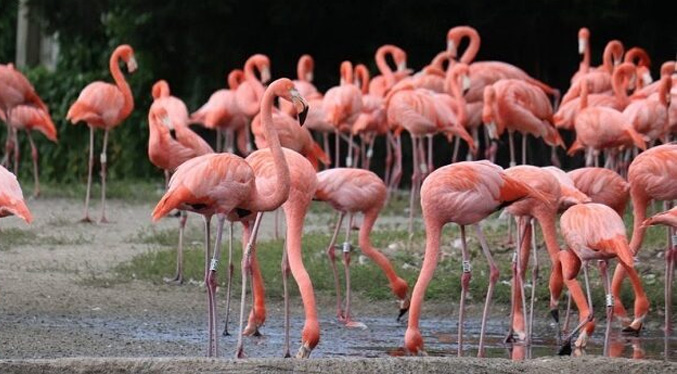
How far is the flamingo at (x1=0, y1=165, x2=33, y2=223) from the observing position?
6.47m

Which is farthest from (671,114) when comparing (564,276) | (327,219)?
(564,276)

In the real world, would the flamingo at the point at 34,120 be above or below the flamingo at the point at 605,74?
below

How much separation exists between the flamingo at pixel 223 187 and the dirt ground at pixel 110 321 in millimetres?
455

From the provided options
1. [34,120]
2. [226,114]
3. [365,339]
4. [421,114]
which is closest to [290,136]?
[421,114]

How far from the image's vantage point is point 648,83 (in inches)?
476

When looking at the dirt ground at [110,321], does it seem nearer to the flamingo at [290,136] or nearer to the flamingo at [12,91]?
the flamingo at [290,136]

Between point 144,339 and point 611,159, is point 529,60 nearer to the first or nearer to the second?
point 611,159

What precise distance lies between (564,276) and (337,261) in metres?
2.44

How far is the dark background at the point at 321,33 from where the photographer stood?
14.0 metres

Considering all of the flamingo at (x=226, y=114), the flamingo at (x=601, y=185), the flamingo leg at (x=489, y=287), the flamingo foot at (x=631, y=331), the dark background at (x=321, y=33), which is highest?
the dark background at (x=321, y=33)

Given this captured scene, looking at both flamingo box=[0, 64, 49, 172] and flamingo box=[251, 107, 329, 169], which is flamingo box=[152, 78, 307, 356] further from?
flamingo box=[0, 64, 49, 172]

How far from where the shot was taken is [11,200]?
6.53 m

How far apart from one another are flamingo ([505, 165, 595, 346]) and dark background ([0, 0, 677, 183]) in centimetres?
611

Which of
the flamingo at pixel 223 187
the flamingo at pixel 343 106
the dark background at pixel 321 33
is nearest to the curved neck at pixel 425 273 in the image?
the flamingo at pixel 223 187
